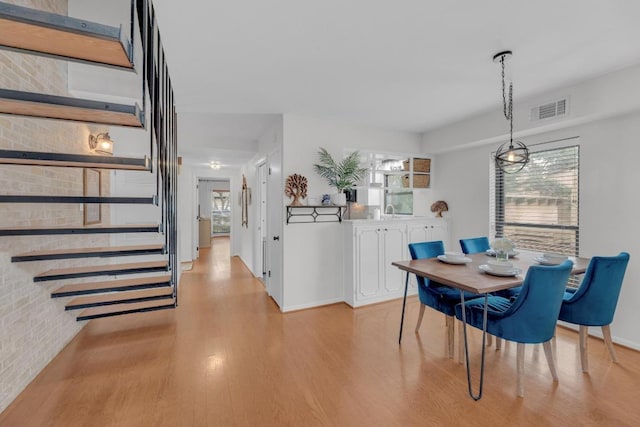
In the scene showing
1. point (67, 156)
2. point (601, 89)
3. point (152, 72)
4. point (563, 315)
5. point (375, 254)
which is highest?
point (601, 89)

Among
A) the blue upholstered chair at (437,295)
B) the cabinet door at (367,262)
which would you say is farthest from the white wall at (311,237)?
the blue upholstered chair at (437,295)

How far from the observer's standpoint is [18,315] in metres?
2.03

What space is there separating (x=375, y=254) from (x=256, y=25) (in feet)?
9.41

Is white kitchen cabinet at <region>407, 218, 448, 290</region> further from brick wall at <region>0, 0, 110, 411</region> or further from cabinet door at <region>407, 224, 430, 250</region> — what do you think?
brick wall at <region>0, 0, 110, 411</region>

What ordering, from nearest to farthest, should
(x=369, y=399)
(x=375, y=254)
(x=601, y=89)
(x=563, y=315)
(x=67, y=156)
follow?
(x=67, y=156) → (x=369, y=399) → (x=563, y=315) → (x=601, y=89) → (x=375, y=254)

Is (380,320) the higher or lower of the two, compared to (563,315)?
lower

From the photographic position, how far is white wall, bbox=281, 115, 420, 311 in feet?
11.6

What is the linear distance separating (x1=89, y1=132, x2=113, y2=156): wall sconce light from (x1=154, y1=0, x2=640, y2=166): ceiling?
90cm

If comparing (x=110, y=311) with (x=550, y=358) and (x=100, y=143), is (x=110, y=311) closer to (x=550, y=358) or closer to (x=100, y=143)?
(x=100, y=143)

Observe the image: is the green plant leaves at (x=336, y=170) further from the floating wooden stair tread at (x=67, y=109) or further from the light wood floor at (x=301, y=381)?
the floating wooden stair tread at (x=67, y=109)

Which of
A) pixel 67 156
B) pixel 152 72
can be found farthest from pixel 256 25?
pixel 67 156

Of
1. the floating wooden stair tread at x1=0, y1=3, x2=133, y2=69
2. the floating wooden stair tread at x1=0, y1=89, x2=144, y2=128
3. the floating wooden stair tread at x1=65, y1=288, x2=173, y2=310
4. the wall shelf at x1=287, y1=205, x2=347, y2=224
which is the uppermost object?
the floating wooden stair tread at x1=0, y1=3, x2=133, y2=69

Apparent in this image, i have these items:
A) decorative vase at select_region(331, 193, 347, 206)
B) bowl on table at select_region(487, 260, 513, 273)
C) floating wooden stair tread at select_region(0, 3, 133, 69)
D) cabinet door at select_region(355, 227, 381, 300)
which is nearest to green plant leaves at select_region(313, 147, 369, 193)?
decorative vase at select_region(331, 193, 347, 206)

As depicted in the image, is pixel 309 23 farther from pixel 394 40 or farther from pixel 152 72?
pixel 152 72
